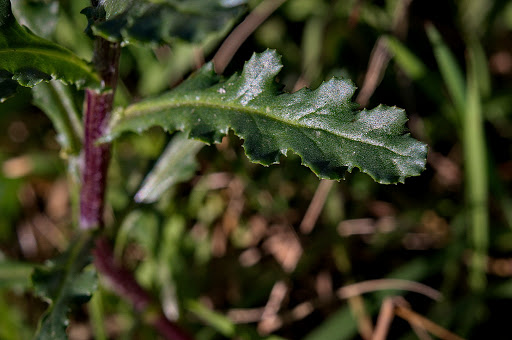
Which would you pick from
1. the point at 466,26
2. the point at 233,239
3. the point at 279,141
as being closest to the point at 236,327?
the point at 233,239

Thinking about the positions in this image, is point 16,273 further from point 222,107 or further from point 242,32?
point 242,32

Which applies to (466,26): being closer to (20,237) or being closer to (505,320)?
(505,320)

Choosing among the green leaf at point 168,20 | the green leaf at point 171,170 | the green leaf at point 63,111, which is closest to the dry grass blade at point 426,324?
the green leaf at point 171,170

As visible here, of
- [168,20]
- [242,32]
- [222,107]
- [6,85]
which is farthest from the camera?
[242,32]

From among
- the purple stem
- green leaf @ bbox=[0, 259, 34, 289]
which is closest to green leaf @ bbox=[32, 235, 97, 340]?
the purple stem

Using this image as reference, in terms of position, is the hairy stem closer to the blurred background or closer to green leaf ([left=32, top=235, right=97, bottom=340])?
green leaf ([left=32, top=235, right=97, bottom=340])

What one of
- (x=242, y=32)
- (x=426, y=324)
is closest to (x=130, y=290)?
(x=426, y=324)

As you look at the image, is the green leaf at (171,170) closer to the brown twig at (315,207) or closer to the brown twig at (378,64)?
the brown twig at (315,207)

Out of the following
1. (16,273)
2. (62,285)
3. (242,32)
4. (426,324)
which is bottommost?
(426,324)
